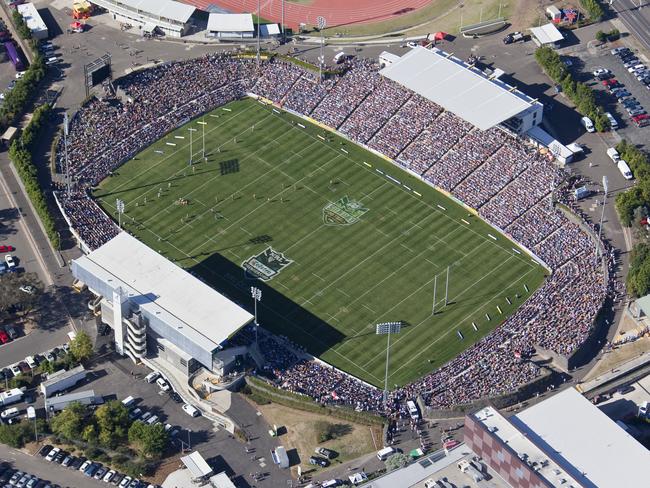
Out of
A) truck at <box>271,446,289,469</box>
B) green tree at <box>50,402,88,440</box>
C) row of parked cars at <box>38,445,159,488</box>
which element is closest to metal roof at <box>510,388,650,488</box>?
truck at <box>271,446,289,469</box>

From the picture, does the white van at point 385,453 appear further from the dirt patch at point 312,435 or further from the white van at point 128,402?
the white van at point 128,402

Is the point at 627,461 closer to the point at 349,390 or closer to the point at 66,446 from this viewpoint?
the point at 349,390

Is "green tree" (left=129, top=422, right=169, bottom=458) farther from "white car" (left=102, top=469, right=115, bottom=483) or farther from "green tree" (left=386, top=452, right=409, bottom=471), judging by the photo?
"green tree" (left=386, top=452, right=409, bottom=471)

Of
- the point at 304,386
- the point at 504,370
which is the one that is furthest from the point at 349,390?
the point at 504,370

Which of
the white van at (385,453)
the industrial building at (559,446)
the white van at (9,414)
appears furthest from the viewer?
the white van at (9,414)

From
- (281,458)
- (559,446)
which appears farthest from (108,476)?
(559,446)

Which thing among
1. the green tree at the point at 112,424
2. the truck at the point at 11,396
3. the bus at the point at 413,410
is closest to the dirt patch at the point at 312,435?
the bus at the point at 413,410
